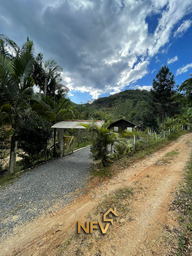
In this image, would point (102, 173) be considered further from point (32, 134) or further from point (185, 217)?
point (32, 134)

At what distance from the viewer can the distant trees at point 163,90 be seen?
1530 cm

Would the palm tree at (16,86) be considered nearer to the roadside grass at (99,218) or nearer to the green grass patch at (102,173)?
the green grass patch at (102,173)

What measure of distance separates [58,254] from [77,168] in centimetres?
387

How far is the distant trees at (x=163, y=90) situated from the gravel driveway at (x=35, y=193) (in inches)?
589

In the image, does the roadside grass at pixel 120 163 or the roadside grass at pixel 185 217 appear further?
the roadside grass at pixel 120 163

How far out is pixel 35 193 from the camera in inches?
139

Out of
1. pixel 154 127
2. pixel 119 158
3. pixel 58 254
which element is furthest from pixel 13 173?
pixel 154 127

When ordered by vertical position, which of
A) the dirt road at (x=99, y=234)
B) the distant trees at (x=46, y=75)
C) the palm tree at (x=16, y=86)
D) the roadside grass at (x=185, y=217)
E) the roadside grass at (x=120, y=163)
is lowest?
the dirt road at (x=99, y=234)

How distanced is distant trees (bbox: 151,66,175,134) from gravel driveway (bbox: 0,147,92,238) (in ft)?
49.1

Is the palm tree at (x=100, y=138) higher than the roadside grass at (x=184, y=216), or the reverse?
the palm tree at (x=100, y=138)

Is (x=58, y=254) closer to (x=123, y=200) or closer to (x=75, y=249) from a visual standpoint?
(x=75, y=249)

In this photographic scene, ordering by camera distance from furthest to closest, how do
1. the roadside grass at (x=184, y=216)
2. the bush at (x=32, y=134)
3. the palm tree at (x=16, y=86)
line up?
the bush at (x=32, y=134) < the palm tree at (x=16, y=86) < the roadside grass at (x=184, y=216)

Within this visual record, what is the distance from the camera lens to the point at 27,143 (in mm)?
5383

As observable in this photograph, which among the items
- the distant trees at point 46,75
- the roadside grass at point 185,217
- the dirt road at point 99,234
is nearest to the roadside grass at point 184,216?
the roadside grass at point 185,217
